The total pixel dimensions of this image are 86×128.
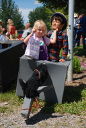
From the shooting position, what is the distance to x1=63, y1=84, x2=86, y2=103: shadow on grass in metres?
Answer: 5.56

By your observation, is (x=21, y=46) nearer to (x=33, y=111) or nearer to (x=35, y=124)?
(x=33, y=111)

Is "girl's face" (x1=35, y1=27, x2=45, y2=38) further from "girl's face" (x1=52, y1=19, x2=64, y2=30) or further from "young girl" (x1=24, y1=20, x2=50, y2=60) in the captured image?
"girl's face" (x1=52, y1=19, x2=64, y2=30)

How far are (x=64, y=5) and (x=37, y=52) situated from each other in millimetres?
6103

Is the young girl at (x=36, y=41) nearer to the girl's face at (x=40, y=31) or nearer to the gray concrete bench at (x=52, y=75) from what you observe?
the girl's face at (x=40, y=31)

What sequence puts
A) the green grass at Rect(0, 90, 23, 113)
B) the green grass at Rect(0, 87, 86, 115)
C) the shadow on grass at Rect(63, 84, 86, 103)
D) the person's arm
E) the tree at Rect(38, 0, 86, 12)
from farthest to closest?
the tree at Rect(38, 0, 86, 12) → the shadow on grass at Rect(63, 84, 86, 103) → the person's arm → the green grass at Rect(0, 90, 23, 113) → the green grass at Rect(0, 87, 86, 115)

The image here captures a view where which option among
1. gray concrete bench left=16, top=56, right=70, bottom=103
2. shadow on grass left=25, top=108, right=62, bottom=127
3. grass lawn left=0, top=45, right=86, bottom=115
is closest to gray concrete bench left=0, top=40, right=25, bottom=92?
grass lawn left=0, top=45, right=86, bottom=115

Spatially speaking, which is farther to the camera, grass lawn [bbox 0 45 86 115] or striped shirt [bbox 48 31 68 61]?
striped shirt [bbox 48 31 68 61]

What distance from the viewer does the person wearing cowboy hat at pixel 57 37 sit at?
5.39 metres

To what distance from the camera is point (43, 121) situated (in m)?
4.64

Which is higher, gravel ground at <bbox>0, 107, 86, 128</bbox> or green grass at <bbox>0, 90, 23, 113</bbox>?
green grass at <bbox>0, 90, 23, 113</bbox>

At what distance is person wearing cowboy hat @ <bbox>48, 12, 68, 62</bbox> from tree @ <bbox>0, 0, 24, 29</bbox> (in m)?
44.4

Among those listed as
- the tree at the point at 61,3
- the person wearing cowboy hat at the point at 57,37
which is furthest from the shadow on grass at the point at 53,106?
the tree at the point at 61,3

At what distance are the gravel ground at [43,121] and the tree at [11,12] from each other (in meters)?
45.2

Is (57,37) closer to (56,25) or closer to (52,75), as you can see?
(56,25)
